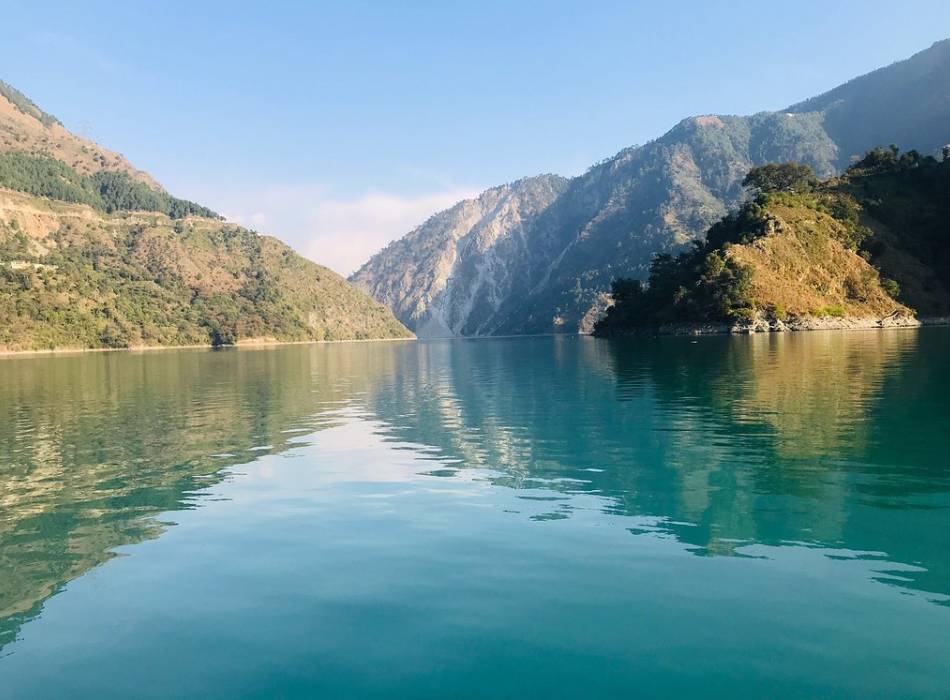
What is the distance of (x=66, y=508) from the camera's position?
20.8 metres

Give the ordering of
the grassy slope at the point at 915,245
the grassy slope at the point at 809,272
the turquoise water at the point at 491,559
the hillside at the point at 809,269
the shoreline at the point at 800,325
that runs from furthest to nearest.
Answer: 1. the grassy slope at the point at 915,245
2. the grassy slope at the point at 809,272
3. the hillside at the point at 809,269
4. the shoreline at the point at 800,325
5. the turquoise water at the point at 491,559

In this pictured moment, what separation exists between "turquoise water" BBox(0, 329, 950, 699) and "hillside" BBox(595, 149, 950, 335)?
431 feet

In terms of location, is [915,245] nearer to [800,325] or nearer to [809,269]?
[809,269]

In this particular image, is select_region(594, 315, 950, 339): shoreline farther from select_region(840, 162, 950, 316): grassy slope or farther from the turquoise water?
the turquoise water

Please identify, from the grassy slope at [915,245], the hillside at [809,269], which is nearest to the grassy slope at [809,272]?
the hillside at [809,269]

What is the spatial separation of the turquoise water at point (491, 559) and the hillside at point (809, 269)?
431 ft

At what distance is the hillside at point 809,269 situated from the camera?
15825 centimetres

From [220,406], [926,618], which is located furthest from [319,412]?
[926,618]

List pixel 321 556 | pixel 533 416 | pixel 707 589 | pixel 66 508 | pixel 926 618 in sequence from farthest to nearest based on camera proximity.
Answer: pixel 533 416 < pixel 66 508 < pixel 321 556 < pixel 707 589 < pixel 926 618

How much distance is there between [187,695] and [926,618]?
448 inches

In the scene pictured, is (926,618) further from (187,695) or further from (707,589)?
(187,695)

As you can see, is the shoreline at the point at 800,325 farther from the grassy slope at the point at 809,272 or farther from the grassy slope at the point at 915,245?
the grassy slope at the point at 915,245

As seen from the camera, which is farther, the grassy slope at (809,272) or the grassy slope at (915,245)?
the grassy slope at (915,245)

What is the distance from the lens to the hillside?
15825 cm
